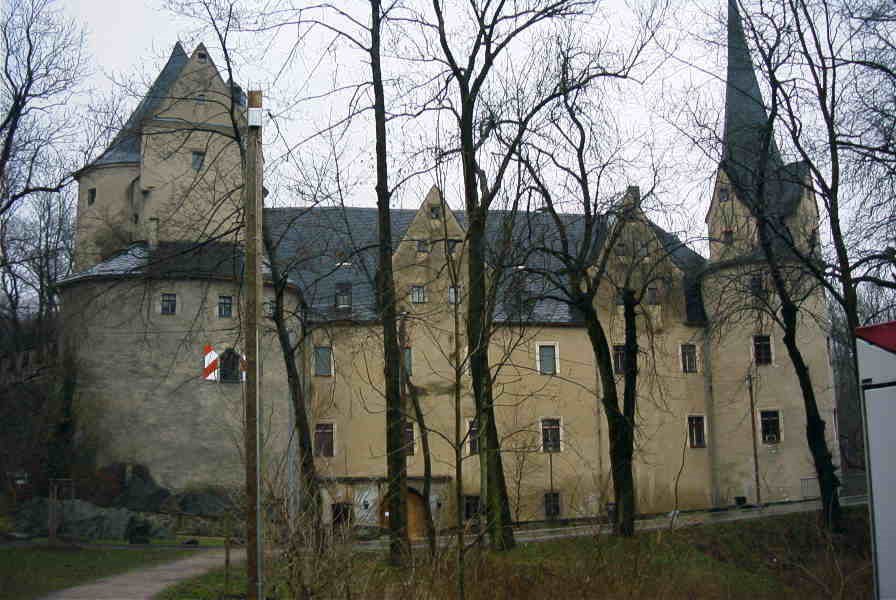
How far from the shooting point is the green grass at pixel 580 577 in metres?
10.8

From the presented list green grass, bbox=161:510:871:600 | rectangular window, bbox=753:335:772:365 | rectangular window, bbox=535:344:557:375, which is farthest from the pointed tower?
rectangular window, bbox=753:335:772:365

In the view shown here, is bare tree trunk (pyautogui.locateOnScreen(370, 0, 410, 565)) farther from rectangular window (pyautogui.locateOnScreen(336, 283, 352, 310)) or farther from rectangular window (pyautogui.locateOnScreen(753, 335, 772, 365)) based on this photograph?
rectangular window (pyautogui.locateOnScreen(753, 335, 772, 365))

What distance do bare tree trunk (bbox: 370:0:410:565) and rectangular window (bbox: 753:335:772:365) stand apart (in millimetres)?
27306

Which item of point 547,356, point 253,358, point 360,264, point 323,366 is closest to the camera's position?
point 253,358

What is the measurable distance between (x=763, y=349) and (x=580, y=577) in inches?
1226

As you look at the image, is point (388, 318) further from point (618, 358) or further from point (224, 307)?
point (618, 358)

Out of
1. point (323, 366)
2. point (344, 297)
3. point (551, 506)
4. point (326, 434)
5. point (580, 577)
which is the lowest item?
point (551, 506)

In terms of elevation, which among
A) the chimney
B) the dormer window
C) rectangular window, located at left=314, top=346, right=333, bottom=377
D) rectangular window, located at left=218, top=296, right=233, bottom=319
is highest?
the chimney

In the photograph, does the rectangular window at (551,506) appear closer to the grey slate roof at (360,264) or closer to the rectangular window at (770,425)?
the grey slate roof at (360,264)

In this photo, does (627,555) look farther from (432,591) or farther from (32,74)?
(32,74)

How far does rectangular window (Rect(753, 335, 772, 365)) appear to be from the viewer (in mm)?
41406

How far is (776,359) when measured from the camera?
136 ft

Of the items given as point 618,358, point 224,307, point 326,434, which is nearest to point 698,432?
point 618,358

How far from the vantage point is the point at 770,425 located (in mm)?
40812
